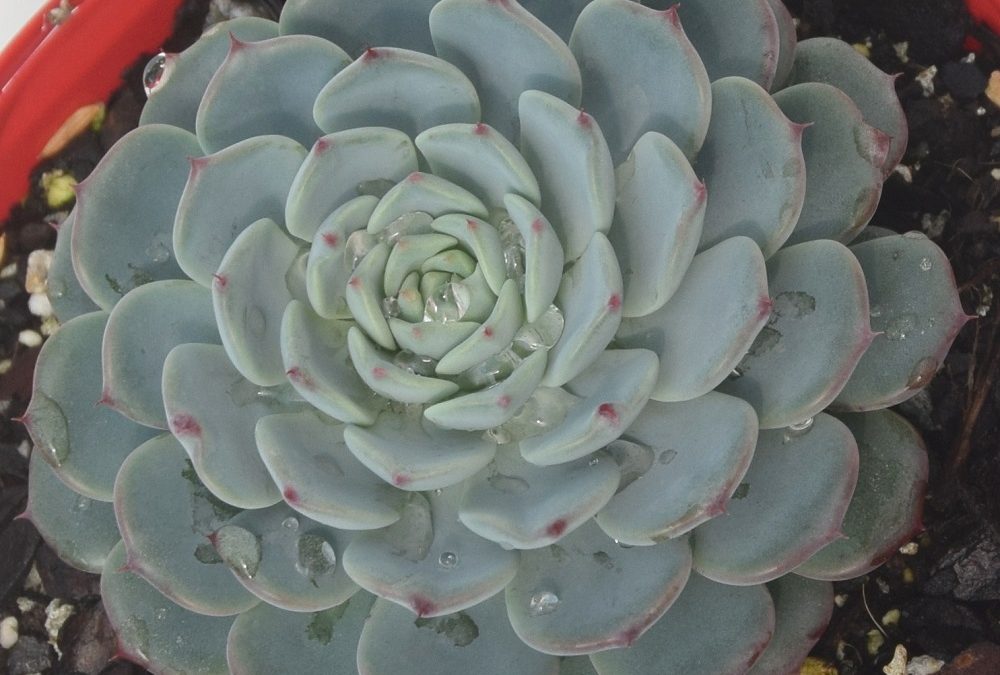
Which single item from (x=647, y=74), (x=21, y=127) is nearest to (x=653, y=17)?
(x=647, y=74)

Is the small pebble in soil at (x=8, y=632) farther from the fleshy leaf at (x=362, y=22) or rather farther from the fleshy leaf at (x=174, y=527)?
the fleshy leaf at (x=362, y=22)

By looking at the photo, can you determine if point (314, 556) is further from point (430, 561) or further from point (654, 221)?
point (654, 221)

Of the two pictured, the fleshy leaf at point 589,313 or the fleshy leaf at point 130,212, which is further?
the fleshy leaf at point 130,212

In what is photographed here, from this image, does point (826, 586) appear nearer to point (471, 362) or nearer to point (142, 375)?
point (471, 362)

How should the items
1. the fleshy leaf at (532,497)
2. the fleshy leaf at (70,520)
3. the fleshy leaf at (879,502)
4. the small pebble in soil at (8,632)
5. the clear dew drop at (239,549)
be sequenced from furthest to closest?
the small pebble in soil at (8,632) < the fleshy leaf at (70,520) < the fleshy leaf at (879,502) < the clear dew drop at (239,549) < the fleshy leaf at (532,497)

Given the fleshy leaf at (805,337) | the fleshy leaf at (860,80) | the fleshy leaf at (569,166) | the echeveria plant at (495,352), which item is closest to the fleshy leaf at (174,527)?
the echeveria plant at (495,352)

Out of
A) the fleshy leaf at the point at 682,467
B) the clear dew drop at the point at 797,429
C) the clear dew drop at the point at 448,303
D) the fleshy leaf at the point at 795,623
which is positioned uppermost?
the clear dew drop at the point at 448,303
